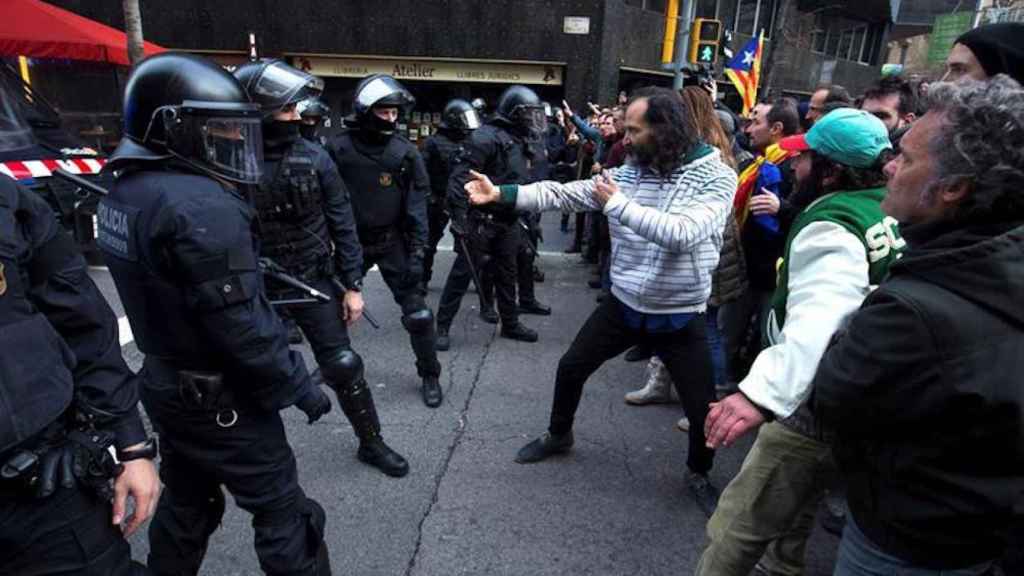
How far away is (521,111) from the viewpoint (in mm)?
5246

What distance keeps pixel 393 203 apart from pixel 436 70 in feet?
43.1

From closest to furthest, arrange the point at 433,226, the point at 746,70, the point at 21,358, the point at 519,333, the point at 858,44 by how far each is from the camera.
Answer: the point at 21,358 < the point at 519,333 < the point at 433,226 < the point at 746,70 < the point at 858,44

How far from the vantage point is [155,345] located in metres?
1.85

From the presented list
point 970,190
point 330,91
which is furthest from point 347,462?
point 330,91

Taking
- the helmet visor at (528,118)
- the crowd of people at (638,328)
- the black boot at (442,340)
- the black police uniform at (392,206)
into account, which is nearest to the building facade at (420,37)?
the helmet visor at (528,118)

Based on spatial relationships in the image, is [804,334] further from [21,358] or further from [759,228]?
[759,228]

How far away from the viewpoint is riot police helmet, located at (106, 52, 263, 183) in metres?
1.77

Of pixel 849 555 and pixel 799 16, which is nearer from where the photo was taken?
pixel 849 555

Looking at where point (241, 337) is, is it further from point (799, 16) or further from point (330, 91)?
point (799, 16)

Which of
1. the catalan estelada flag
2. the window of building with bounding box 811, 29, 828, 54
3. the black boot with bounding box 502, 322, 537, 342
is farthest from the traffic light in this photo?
the window of building with bounding box 811, 29, 828, 54

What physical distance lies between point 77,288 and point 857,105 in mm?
4698

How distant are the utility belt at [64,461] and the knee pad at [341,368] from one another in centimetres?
146

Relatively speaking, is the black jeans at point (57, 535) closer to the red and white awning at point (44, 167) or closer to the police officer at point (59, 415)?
the police officer at point (59, 415)

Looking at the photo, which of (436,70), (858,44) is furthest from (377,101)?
(858,44)
